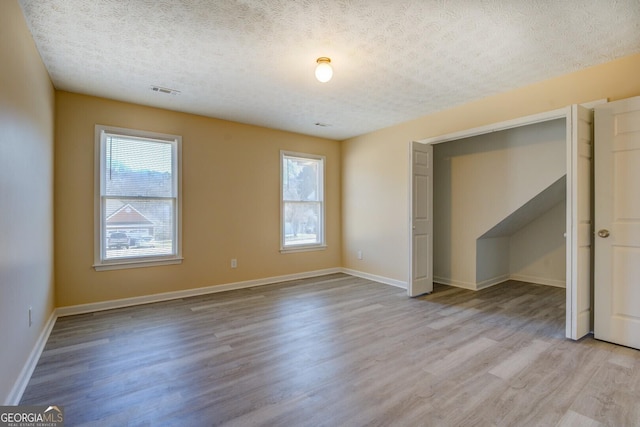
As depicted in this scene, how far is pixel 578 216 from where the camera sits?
283cm

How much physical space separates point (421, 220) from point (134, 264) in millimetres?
3862

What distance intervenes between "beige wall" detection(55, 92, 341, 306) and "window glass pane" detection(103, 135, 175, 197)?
0.18 meters

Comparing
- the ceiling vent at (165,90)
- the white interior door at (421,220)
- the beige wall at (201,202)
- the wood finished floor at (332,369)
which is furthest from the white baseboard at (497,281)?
the ceiling vent at (165,90)

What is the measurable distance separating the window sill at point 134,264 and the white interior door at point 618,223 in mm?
4707

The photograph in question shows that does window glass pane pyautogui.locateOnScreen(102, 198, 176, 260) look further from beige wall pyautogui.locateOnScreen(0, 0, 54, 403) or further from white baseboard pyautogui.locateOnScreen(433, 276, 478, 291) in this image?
white baseboard pyautogui.locateOnScreen(433, 276, 478, 291)

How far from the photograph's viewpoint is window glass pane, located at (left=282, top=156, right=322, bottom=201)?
17.9 ft

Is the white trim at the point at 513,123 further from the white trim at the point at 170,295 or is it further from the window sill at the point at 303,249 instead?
the white trim at the point at 170,295

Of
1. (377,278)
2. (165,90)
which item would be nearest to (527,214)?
(377,278)

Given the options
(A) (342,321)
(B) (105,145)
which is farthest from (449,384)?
(B) (105,145)

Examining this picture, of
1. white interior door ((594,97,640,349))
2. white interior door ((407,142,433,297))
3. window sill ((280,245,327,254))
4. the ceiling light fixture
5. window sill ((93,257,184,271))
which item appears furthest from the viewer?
window sill ((280,245,327,254))

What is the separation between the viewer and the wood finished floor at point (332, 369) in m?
1.85

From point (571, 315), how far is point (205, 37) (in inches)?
156

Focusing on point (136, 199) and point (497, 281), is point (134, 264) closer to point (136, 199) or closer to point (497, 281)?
point (136, 199)

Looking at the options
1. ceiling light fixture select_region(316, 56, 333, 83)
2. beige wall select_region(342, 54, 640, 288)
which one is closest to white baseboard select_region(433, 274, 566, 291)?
beige wall select_region(342, 54, 640, 288)
